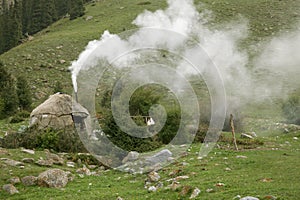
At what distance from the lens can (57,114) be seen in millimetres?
25875

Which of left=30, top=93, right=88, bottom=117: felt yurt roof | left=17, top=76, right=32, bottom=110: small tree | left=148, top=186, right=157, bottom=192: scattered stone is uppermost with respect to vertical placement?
left=17, top=76, right=32, bottom=110: small tree

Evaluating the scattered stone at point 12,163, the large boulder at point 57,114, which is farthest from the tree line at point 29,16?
the scattered stone at point 12,163

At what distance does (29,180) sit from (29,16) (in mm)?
78666

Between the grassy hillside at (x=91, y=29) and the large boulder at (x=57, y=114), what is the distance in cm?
1801

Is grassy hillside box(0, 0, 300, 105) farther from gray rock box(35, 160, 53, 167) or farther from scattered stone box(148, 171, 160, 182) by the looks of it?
scattered stone box(148, 171, 160, 182)

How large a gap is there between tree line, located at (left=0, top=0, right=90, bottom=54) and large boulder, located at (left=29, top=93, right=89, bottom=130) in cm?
4983

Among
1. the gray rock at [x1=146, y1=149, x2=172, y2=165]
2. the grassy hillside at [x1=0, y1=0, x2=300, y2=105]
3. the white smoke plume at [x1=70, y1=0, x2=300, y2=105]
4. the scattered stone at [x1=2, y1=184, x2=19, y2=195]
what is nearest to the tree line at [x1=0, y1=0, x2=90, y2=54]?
→ the grassy hillside at [x1=0, y1=0, x2=300, y2=105]

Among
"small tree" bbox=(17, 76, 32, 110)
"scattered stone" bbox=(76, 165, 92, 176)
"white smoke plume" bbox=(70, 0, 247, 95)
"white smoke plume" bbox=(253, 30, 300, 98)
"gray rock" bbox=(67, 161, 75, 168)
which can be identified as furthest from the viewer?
"white smoke plume" bbox=(70, 0, 247, 95)

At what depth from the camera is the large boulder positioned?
83.3 ft

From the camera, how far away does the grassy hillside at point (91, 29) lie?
50403mm

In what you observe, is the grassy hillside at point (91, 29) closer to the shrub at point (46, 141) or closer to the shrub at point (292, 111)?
the shrub at point (46, 141)

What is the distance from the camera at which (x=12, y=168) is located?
16.5 m

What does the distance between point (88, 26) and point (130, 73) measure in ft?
85.2

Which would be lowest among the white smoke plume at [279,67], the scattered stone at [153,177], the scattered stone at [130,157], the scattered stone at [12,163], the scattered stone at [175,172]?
the scattered stone at [153,177]
